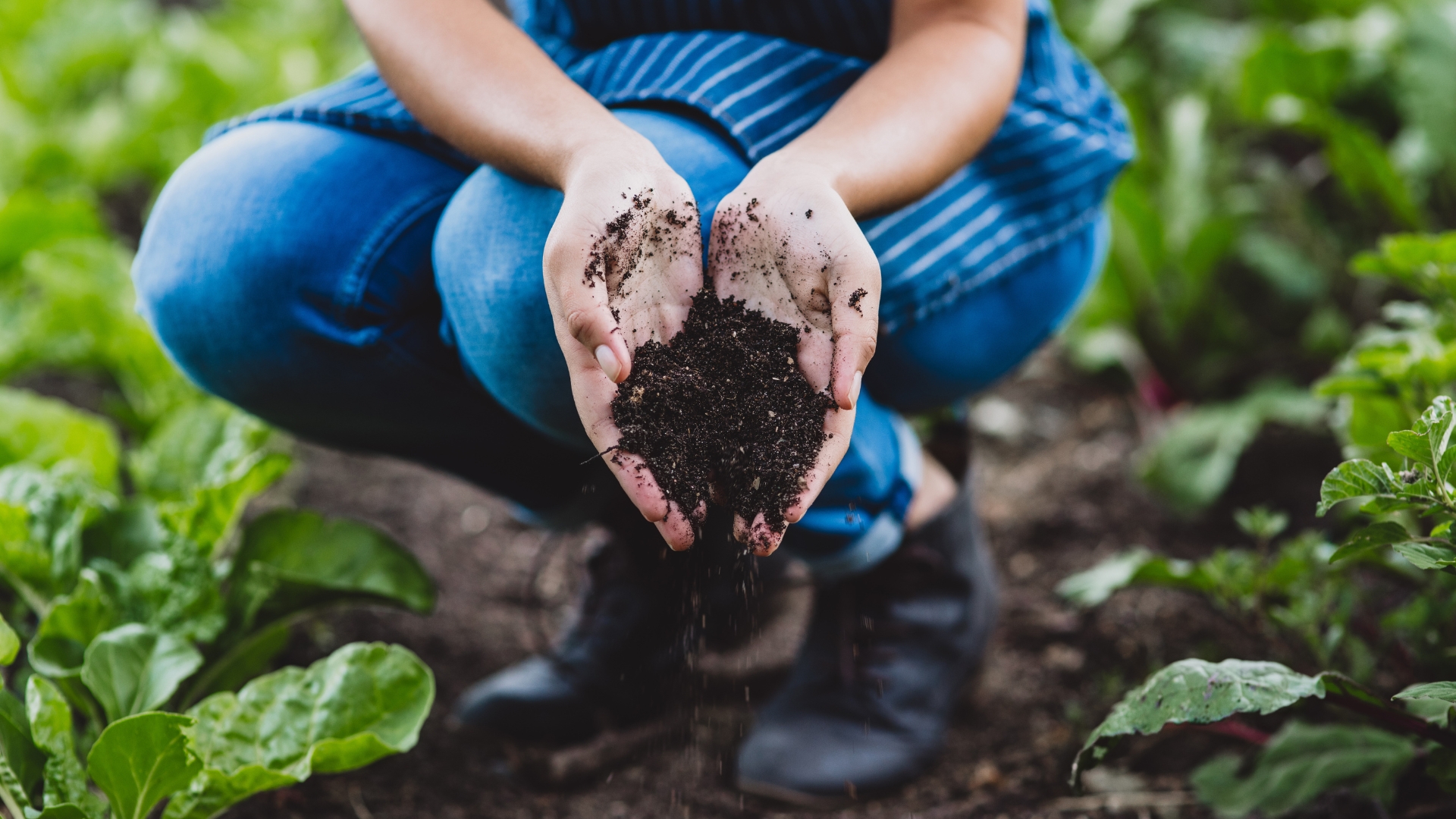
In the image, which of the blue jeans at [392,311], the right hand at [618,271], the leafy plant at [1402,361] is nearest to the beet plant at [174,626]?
the blue jeans at [392,311]

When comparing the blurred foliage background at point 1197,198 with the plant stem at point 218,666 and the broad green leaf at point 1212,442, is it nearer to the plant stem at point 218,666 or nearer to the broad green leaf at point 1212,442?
the broad green leaf at point 1212,442

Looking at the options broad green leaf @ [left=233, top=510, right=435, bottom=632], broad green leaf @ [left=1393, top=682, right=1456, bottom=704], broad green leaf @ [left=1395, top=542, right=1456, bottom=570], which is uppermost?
broad green leaf @ [left=1395, top=542, right=1456, bottom=570]

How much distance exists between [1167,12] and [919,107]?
245cm

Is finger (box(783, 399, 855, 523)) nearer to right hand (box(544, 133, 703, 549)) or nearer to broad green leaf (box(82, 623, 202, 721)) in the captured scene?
right hand (box(544, 133, 703, 549))

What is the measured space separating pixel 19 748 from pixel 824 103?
1.18m

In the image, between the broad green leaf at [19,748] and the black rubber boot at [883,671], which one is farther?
the black rubber boot at [883,671]

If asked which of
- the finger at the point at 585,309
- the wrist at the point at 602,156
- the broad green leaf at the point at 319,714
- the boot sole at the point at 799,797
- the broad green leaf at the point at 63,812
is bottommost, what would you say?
the boot sole at the point at 799,797

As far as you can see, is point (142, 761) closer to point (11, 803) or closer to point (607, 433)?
point (11, 803)

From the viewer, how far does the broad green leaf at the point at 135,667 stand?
1.28 metres

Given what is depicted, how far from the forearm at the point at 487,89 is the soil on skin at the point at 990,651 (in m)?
0.80

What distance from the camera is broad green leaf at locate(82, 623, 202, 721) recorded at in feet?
4.19

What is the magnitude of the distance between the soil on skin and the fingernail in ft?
2.27

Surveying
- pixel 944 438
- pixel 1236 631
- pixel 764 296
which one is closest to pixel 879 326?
pixel 764 296

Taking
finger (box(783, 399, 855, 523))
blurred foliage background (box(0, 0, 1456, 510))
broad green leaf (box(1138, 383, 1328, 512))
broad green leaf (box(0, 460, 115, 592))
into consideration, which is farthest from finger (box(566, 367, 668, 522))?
broad green leaf (box(1138, 383, 1328, 512))
